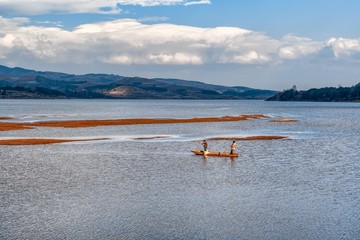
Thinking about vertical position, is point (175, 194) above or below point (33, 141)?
above

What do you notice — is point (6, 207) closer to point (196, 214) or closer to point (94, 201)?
point (94, 201)

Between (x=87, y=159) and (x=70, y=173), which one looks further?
(x=87, y=159)

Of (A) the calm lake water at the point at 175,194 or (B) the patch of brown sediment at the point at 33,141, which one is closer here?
(A) the calm lake water at the point at 175,194

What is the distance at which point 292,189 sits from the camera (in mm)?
42812

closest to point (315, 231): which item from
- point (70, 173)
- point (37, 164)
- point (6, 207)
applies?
point (6, 207)

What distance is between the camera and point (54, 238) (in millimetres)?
28859

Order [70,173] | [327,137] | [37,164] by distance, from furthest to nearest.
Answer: [327,137], [37,164], [70,173]

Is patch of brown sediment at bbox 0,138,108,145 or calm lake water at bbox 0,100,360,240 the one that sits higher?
calm lake water at bbox 0,100,360,240

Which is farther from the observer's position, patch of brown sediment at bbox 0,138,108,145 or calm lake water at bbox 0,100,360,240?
patch of brown sediment at bbox 0,138,108,145

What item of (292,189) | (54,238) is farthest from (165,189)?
(54,238)

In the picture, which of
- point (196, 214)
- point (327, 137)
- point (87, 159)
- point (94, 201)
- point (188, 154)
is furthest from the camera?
point (327, 137)

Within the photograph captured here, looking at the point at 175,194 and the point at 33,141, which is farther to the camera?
the point at 33,141

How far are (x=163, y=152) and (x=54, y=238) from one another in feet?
126

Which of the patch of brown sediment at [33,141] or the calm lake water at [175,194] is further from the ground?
the calm lake water at [175,194]
